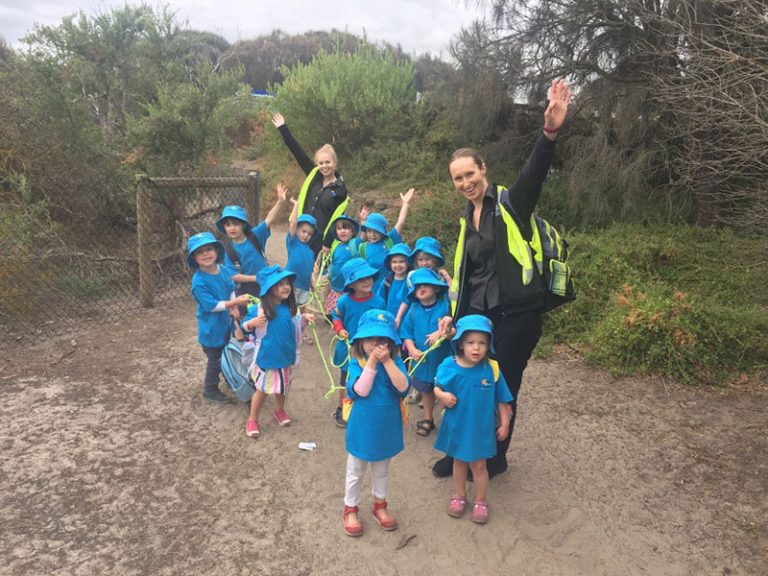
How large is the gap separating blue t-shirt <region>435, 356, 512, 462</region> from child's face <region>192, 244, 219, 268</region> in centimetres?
223

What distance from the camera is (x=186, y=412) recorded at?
14.7ft

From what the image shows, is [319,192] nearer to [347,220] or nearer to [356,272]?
[347,220]

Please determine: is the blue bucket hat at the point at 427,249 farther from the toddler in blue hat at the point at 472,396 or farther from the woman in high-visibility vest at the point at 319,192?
the toddler in blue hat at the point at 472,396

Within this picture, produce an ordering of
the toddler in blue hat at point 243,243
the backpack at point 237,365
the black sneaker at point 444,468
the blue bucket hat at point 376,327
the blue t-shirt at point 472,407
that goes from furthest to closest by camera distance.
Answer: the toddler in blue hat at point 243,243, the backpack at point 237,365, the black sneaker at point 444,468, the blue t-shirt at point 472,407, the blue bucket hat at point 376,327

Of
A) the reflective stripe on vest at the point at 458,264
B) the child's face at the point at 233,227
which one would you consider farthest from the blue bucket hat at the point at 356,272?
the child's face at the point at 233,227

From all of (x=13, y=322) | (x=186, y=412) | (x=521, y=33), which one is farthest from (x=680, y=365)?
(x=13, y=322)

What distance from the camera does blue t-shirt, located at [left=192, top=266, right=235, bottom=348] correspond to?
4.23m

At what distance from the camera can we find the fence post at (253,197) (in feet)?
23.2

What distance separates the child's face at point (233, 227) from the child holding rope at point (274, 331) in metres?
1.14

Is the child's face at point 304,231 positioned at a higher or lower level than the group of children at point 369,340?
higher

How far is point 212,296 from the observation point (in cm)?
428

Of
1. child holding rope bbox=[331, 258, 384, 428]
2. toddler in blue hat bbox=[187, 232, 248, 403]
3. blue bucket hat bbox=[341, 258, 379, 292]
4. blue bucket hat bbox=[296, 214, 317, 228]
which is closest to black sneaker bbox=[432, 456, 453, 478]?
child holding rope bbox=[331, 258, 384, 428]

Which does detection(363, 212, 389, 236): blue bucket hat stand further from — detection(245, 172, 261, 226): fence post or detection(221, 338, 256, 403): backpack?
detection(245, 172, 261, 226): fence post

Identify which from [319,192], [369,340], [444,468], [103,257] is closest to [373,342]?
[369,340]
